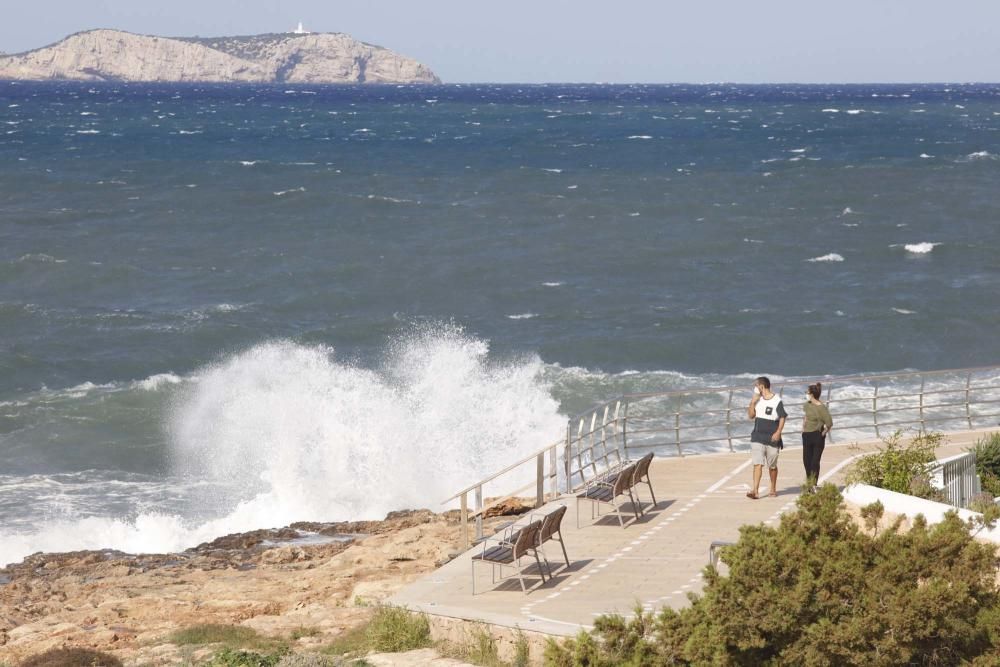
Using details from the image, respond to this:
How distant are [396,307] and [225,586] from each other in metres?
23.8

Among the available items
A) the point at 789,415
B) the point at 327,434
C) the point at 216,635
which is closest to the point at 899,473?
the point at 216,635

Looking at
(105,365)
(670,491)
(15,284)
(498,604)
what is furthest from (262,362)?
(498,604)

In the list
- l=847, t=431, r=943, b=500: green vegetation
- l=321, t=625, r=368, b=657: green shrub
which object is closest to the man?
l=847, t=431, r=943, b=500: green vegetation

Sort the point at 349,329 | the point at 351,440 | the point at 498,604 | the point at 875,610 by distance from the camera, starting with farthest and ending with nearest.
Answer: the point at 349,329, the point at 351,440, the point at 498,604, the point at 875,610

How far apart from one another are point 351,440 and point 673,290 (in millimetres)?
17289

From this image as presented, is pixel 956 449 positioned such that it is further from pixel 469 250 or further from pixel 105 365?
pixel 469 250

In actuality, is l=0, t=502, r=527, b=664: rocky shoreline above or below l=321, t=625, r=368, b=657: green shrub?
below

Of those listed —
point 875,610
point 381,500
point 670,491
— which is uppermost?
point 875,610

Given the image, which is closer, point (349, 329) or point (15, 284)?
point (349, 329)

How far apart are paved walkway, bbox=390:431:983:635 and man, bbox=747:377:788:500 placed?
327 millimetres

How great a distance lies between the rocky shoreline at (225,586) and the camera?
13953 millimetres

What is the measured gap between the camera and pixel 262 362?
34.0 metres

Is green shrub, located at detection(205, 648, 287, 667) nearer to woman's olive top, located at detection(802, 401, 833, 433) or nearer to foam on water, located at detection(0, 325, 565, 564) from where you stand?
woman's olive top, located at detection(802, 401, 833, 433)

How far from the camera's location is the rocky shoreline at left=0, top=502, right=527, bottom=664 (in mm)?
13953
